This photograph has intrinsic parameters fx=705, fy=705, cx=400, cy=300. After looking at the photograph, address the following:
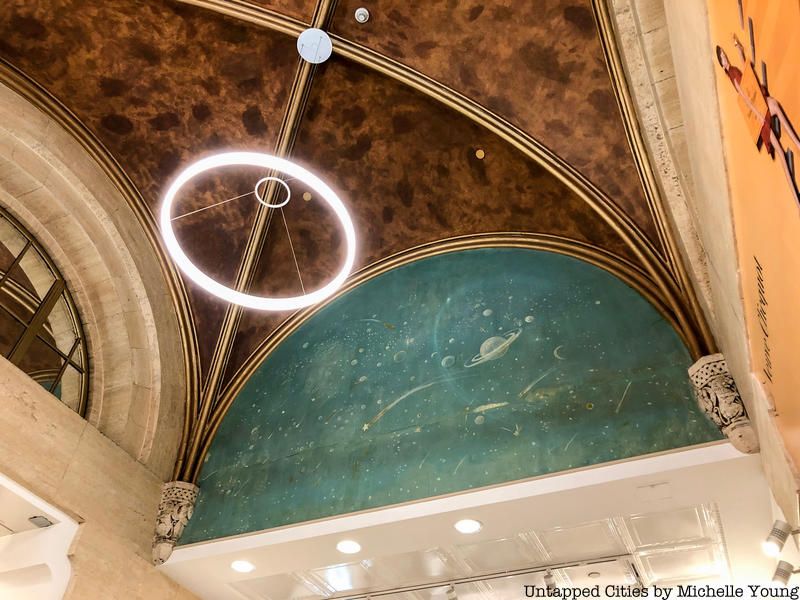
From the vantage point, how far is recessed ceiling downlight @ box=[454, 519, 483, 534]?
6.54 m

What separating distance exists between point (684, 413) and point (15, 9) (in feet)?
27.0

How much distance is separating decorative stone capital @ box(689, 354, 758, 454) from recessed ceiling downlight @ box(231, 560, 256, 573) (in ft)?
15.8

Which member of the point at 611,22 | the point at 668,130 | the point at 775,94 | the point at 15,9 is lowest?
the point at 775,94

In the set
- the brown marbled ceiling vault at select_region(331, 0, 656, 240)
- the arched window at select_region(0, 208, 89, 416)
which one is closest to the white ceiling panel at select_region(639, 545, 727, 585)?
the brown marbled ceiling vault at select_region(331, 0, 656, 240)

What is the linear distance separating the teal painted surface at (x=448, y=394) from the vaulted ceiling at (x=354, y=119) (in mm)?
518

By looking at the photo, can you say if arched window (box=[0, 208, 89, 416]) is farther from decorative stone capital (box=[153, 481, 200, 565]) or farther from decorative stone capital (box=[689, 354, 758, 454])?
decorative stone capital (box=[689, 354, 758, 454])

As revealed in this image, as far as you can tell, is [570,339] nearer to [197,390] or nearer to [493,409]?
[493,409]

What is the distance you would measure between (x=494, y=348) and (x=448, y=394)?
2.34 ft

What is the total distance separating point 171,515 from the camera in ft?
25.8

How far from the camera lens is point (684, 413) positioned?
19.8 ft

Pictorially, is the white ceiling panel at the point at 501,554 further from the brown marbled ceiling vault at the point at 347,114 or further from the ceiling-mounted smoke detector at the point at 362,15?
the ceiling-mounted smoke detector at the point at 362,15

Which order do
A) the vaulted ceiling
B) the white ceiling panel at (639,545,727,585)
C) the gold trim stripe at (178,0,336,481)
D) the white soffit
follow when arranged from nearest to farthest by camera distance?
1. the white soffit
2. the white ceiling panel at (639,545,727,585)
3. the vaulted ceiling
4. the gold trim stripe at (178,0,336,481)

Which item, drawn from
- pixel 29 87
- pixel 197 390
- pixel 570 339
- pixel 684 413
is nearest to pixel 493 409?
pixel 570 339

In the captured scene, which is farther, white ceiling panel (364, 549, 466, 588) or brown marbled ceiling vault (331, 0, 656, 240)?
brown marbled ceiling vault (331, 0, 656, 240)
